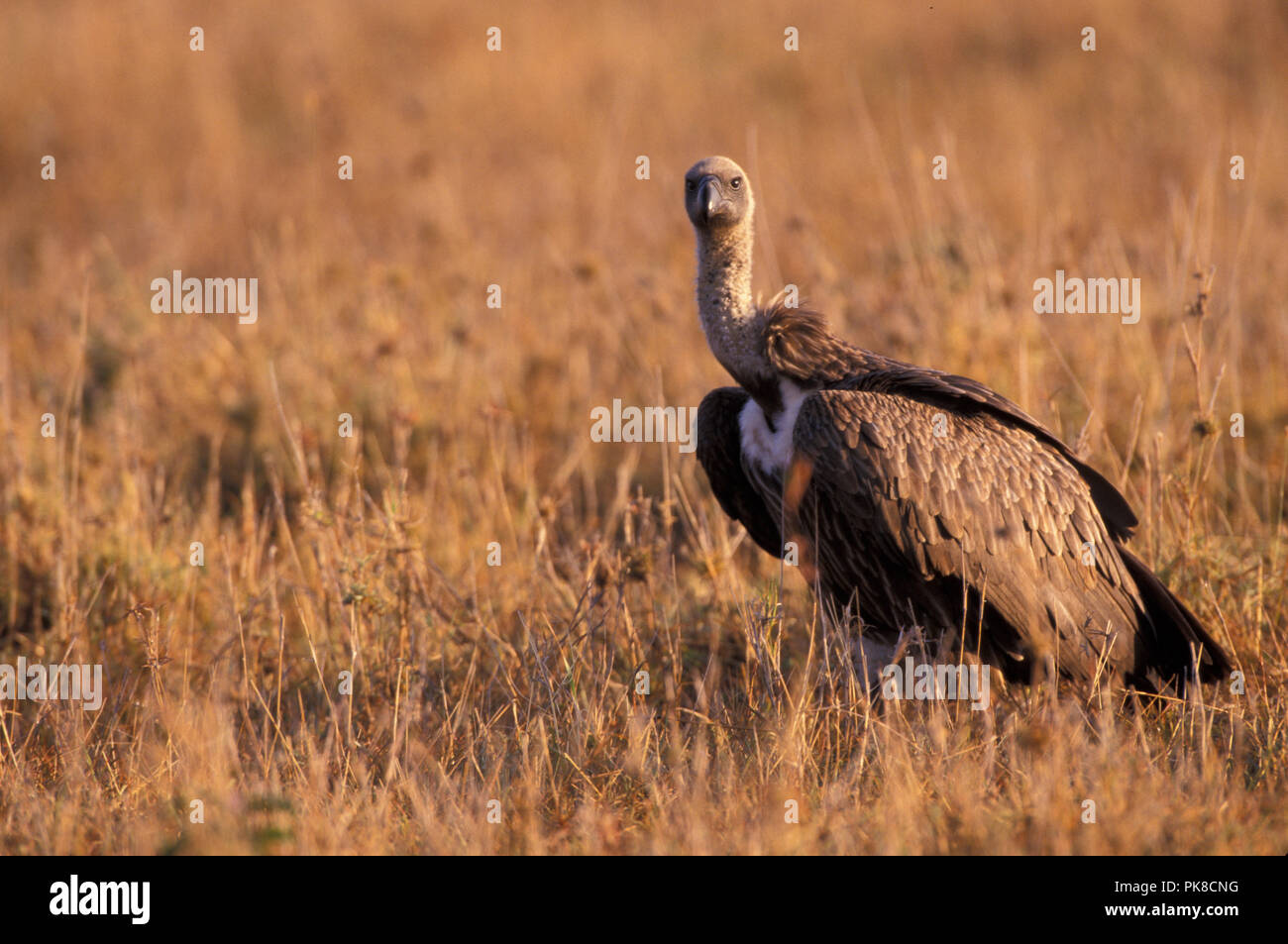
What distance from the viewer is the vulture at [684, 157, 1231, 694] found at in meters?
4.48

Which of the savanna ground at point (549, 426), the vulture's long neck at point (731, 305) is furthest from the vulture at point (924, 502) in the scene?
the savanna ground at point (549, 426)

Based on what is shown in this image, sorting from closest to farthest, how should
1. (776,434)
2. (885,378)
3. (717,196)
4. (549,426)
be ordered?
(885,378) < (776,434) < (717,196) < (549,426)

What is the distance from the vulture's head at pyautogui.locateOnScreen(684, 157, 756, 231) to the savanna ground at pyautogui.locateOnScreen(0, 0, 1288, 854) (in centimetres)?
109

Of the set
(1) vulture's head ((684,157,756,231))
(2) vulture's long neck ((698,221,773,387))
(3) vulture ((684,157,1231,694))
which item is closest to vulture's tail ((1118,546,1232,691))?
(3) vulture ((684,157,1231,694))

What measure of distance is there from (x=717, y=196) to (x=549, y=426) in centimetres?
338

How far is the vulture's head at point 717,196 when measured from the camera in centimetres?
491

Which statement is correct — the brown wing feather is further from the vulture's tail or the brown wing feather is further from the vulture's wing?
the vulture's tail

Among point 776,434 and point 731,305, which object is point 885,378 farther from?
point 731,305

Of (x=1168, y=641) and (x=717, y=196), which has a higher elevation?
(x=717, y=196)

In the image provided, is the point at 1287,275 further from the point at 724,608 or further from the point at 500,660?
the point at 500,660

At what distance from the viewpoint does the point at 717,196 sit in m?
4.92

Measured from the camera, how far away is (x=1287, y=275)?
340 inches

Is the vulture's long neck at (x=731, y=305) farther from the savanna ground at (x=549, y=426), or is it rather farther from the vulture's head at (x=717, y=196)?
the savanna ground at (x=549, y=426)

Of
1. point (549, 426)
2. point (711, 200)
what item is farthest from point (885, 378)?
point (549, 426)
